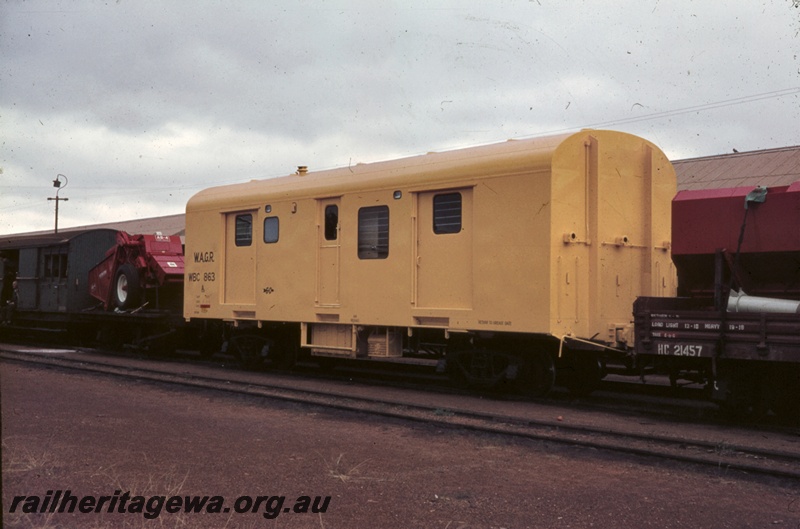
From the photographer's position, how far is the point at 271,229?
14.3 m

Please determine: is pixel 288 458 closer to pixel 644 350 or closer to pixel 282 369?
pixel 644 350

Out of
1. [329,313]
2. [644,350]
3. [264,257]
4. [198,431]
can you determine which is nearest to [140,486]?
[198,431]

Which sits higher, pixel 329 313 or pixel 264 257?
pixel 264 257

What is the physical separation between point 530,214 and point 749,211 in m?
2.68

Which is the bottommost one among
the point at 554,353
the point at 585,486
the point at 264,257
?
the point at 585,486

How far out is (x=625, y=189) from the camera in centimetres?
1131

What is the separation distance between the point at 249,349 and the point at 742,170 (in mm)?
17994

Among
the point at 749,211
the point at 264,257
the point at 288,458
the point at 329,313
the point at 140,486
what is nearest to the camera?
the point at 140,486

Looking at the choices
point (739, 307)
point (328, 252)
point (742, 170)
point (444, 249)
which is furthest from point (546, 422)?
point (742, 170)

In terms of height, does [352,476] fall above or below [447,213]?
below

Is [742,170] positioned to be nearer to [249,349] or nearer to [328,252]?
[328,252]

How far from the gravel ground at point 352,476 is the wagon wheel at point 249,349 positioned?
569 cm

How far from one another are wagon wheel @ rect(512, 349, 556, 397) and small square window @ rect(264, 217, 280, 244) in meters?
5.27

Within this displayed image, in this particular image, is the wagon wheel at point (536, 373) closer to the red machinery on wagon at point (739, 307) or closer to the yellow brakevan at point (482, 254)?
the yellow brakevan at point (482, 254)
